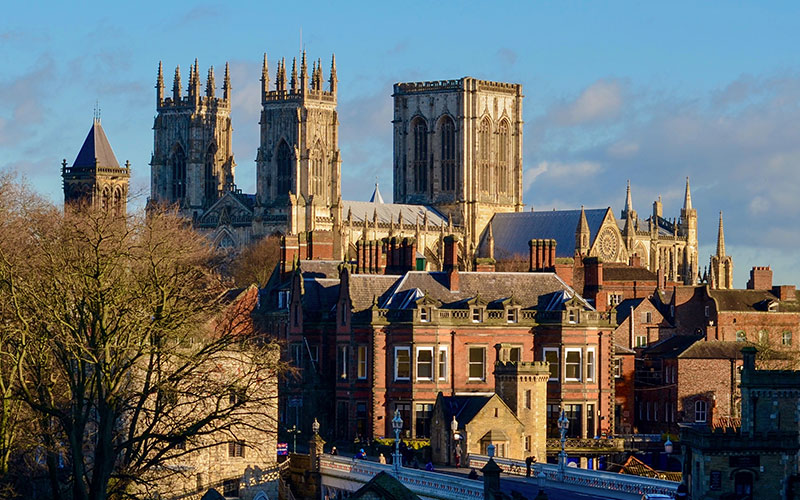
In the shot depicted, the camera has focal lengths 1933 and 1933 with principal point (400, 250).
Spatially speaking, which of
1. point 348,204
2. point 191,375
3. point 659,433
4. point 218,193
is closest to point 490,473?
point 191,375

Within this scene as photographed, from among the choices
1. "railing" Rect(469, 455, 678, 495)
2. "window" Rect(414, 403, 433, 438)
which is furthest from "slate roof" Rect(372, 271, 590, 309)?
"railing" Rect(469, 455, 678, 495)

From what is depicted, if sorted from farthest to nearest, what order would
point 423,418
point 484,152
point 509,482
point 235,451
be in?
point 484,152, point 423,418, point 235,451, point 509,482

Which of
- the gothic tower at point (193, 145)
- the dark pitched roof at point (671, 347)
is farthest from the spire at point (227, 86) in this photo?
the dark pitched roof at point (671, 347)

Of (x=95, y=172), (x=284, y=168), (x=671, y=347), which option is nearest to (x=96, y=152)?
(x=95, y=172)

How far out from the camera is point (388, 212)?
558 feet

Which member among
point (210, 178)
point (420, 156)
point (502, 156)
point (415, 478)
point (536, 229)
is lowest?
point (415, 478)

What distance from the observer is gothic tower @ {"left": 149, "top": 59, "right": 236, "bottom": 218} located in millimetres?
186500

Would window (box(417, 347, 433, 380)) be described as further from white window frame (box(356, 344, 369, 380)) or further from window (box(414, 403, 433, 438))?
white window frame (box(356, 344, 369, 380))

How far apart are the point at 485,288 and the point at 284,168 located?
103327mm

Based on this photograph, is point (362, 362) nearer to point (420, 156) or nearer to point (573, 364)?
point (573, 364)

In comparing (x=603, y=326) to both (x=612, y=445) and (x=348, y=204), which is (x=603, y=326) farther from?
(x=348, y=204)

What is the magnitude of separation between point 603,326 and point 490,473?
85.3 ft

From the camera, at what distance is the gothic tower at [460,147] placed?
587 ft

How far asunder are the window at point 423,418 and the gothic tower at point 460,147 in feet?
356
